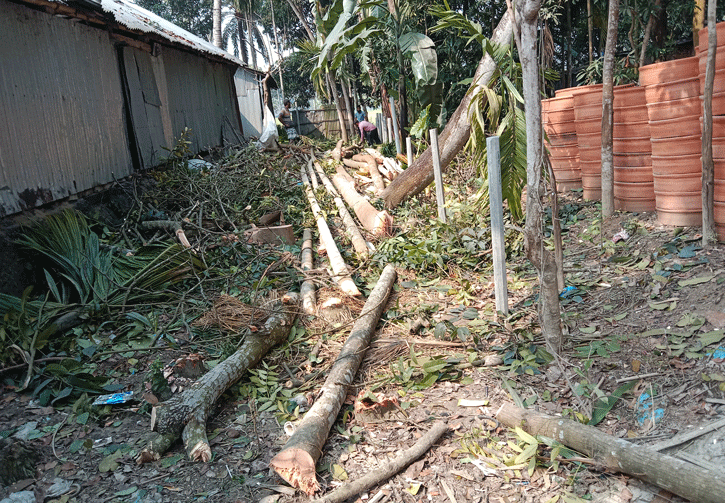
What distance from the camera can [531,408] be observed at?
2.95 meters

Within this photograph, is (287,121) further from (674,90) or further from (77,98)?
(674,90)

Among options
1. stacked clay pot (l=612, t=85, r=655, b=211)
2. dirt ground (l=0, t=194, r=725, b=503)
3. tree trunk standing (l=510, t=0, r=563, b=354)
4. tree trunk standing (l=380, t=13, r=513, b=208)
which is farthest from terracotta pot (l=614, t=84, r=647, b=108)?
tree trunk standing (l=510, t=0, r=563, b=354)

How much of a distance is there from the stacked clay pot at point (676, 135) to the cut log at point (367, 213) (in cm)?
289

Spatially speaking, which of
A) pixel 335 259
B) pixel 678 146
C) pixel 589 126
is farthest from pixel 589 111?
pixel 335 259

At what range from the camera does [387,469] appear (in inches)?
101

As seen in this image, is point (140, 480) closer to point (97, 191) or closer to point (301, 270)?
point (301, 270)

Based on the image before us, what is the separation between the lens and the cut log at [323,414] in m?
2.53

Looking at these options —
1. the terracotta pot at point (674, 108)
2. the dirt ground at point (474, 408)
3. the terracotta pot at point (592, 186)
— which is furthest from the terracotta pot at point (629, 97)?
the dirt ground at point (474, 408)

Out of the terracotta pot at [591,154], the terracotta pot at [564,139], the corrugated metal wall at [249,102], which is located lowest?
the terracotta pot at [591,154]

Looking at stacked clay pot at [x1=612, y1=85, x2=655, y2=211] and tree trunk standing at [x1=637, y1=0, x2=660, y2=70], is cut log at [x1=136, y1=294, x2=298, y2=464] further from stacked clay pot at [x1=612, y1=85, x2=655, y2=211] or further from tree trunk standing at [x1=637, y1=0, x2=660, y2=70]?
tree trunk standing at [x1=637, y1=0, x2=660, y2=70]

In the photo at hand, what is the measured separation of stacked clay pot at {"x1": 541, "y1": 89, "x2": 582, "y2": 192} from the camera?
6.56 meters

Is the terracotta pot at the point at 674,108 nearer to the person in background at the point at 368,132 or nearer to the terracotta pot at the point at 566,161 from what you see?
the terracotta pot at the point at 566,161

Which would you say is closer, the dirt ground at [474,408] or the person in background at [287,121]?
the dirt ground at [474,408]

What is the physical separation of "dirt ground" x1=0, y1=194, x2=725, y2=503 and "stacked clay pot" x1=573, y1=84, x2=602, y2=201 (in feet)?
6.45
